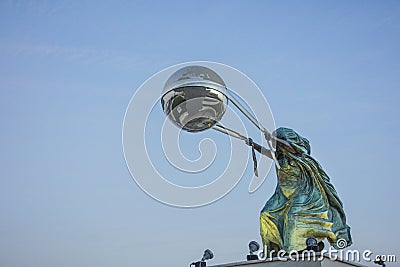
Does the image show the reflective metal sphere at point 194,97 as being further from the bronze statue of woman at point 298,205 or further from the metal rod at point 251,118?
the bronze statue of woman at point 298,205

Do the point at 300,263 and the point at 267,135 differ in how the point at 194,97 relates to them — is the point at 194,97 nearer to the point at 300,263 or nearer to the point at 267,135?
the point at 267,135

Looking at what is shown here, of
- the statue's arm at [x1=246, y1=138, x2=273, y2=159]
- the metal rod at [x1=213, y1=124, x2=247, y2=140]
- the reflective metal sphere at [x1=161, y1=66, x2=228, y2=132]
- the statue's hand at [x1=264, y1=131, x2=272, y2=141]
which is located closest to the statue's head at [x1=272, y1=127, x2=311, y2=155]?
the statue's hand at [x1=264, y1=131, x2=272, y2=141]

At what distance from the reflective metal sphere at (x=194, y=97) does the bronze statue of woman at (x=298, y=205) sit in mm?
1413

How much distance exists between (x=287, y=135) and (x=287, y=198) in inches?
43.7

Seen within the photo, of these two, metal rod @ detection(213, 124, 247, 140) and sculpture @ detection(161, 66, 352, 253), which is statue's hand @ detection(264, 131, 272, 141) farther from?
metal rod @ detection(213, 124, 247, 140)

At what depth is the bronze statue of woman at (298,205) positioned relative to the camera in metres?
9.18

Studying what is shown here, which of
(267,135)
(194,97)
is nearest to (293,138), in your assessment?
(267,135)

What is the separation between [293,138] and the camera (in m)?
9.87

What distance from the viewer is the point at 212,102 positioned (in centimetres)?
810

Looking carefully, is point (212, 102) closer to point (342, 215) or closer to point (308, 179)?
point (308, 179)

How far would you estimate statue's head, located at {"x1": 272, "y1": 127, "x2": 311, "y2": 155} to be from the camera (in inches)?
385

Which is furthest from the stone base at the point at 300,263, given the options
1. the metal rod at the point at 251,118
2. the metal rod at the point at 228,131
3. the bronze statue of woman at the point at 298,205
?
the metal rod at the point at 228,131

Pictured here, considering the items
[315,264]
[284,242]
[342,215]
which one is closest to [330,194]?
[342,215]

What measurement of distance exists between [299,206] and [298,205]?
30mm
